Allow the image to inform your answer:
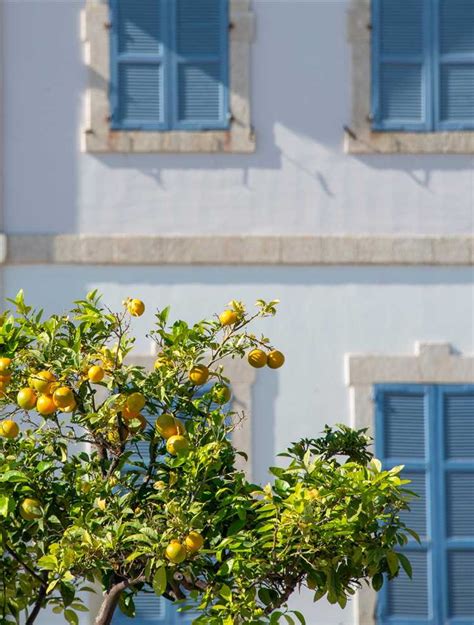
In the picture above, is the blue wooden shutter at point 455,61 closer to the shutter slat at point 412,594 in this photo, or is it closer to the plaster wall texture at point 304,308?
the plaster wall texture at point 304,308

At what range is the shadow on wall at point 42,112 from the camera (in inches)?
375

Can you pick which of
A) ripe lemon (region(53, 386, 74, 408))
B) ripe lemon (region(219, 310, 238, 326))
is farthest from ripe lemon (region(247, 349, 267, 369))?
ripe lemon (region(53, 386, 74, 408))

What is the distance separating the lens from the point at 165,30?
378 inches

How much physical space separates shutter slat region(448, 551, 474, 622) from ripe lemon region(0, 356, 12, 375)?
4.40 m

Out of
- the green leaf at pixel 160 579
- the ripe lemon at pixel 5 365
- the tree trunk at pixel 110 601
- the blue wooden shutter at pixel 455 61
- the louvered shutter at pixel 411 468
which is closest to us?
the green leaf at pixel 160 579

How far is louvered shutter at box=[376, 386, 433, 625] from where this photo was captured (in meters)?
9.39

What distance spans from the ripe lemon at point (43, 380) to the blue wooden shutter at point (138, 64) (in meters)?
3.98

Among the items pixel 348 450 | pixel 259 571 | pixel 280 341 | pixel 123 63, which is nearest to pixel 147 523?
pixel 259 571

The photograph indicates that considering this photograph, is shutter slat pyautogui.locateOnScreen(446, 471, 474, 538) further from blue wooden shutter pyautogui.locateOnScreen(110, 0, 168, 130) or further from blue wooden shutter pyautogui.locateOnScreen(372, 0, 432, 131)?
blue wooden shutter pyautogui.locateOnScreen(110, 0, 168, 130)

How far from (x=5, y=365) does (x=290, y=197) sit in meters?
Result: 4.06

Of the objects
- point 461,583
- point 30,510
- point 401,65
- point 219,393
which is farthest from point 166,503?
point 401,65

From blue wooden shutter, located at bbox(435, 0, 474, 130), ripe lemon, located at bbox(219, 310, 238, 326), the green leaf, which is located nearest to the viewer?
the green leaf

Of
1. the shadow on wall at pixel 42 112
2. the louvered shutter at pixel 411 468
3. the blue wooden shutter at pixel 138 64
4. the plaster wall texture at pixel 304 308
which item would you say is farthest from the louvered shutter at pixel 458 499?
the shadow on wall at pixel 42 112

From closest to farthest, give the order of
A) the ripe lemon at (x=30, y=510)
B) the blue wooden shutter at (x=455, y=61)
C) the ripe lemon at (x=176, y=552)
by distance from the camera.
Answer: the ripe lemon at (x=176, y=552), the ripe lemon at (x=30, y=510), the blue wooden shutter at (x=455, y=61)
